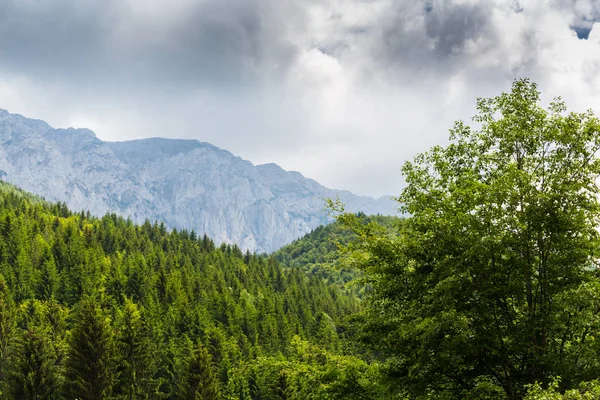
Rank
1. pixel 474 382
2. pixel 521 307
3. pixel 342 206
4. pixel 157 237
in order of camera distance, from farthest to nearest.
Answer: pixel 157 237
pixel 342 206
pixel 521 307
pixel 474 382

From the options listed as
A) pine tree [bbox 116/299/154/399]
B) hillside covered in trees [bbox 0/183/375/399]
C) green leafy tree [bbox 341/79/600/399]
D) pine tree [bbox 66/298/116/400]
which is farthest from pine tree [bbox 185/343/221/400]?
green leafy tree [bbox 341/79/600/399]

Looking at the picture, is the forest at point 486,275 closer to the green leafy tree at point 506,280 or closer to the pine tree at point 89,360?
the green leafy tree at point 506,280

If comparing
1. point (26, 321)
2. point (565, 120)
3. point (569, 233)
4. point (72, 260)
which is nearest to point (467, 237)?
point (569, 233)

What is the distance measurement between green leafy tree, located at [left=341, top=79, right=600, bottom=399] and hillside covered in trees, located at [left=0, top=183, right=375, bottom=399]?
439 centimetres

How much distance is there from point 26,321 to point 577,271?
9417 centimetres

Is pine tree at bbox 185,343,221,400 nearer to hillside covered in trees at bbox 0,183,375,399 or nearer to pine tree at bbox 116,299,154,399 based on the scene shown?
hillside covered in trees at bbox 0,183,375,399

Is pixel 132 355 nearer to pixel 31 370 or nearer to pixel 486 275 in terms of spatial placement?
pixel 31 370

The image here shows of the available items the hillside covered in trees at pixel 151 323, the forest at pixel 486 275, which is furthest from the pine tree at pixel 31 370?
the forest at pixel 486 275

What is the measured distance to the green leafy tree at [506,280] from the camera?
45.3ft

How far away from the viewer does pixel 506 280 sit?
15039 mm

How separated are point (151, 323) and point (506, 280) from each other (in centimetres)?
8069

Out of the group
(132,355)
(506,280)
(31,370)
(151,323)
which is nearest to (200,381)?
(132,355)

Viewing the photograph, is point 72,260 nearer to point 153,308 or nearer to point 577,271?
point 153,308

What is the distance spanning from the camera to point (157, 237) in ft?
632
